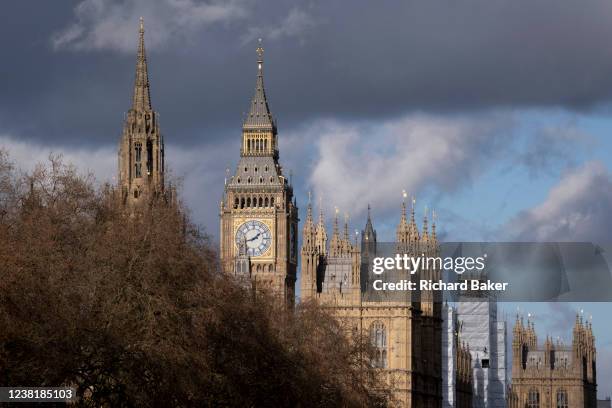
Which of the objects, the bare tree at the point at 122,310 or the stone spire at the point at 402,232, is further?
the stone spire at the point at 402,232

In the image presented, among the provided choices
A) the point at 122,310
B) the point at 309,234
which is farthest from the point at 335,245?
the point at 122,310

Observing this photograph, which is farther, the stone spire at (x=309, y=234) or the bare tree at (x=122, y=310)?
the stone spire at (x=309, y=234)

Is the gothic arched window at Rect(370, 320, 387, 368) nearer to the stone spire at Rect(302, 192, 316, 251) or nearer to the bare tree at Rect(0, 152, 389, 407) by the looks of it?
the stone spire at Rect(302, 192, 316, 251)

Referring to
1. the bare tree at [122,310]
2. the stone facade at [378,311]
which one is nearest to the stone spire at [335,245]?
the stone facade at [378,311]

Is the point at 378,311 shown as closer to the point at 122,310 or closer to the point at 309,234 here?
the point at 309,234

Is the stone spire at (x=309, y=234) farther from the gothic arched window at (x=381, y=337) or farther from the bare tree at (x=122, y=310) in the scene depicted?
the bare tree at (x=122, y=310)

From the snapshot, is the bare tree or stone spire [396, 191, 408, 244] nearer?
the bare tree

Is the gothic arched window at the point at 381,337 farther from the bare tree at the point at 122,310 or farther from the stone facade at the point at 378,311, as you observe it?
the bare tree at the point at 122,310

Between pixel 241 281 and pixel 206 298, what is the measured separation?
15732 mm

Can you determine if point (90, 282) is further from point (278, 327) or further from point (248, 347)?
point (278, 327)

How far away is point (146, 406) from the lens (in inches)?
3841

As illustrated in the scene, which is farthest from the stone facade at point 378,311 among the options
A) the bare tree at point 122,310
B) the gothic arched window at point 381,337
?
the bare tree at point 122,310

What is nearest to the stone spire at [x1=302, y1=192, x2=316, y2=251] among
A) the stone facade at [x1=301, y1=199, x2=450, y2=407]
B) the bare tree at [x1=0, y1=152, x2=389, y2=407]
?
the stone facade at [x1=301, y1=199, x2=450, y2=407]

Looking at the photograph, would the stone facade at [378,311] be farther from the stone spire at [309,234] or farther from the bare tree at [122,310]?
the bare tree at [122,310]
